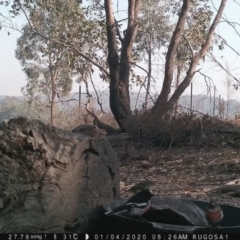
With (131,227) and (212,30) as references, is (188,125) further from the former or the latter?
(131,227)

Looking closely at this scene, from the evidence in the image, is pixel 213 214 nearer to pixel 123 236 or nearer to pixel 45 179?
pixel 123 236

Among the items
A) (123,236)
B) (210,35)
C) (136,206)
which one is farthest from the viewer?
(210,35)

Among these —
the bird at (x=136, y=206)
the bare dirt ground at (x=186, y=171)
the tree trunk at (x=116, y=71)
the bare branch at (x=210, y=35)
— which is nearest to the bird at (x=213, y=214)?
the bird at (x=136, y=206)

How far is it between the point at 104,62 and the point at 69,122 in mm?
1859

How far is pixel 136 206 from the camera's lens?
283 cm

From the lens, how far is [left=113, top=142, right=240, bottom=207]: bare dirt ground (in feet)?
17.3

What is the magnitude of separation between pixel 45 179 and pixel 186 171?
4377 mm

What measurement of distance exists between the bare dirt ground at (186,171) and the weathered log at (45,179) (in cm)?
173

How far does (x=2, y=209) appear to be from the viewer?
8.90ft

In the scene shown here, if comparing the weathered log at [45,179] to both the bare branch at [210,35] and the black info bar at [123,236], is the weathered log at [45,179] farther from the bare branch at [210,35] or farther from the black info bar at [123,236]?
the bare branch at [210,35]

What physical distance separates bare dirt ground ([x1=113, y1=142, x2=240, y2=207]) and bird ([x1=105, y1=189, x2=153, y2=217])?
1.84 metres

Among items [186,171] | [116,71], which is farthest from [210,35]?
[186,171]

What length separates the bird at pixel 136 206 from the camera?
9.18 ft

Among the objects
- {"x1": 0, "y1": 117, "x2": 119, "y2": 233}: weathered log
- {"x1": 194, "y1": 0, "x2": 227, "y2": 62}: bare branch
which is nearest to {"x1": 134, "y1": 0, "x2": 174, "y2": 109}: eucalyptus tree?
{"x1": 194, "y1": 0, "x2": 227, "y2": 62}: bare branch
